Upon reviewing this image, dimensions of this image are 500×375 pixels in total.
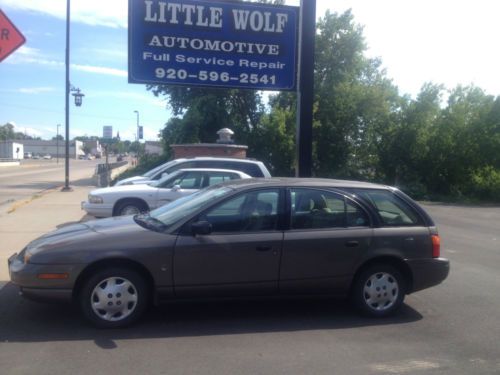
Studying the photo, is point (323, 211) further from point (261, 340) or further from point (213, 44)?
point (213, 44)

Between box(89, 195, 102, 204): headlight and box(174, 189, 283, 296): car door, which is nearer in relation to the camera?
box(174, 189, 283, 296): car door

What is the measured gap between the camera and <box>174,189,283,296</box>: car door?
5.45 meters

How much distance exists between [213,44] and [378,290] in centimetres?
591

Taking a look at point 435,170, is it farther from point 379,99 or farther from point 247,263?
point 247,263

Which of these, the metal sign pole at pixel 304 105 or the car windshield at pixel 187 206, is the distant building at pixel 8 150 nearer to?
the metal sign pole at pixel 304 105

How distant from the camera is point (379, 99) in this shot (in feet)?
Answer: 108

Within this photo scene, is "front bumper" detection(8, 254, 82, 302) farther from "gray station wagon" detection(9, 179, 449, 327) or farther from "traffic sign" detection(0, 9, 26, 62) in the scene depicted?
"traffic sign" detection(0, 9, 26, 62)

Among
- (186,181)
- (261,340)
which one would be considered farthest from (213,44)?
(261,340)

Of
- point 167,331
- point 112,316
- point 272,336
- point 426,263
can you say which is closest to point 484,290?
point 426,263

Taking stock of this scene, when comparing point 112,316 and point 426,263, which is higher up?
point 426,263

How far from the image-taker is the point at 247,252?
556 centimetres

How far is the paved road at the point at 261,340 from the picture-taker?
459 cm

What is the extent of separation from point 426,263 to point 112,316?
356 cm

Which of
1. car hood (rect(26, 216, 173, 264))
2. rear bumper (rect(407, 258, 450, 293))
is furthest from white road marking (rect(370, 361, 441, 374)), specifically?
car hood (rect(26, 216, 173, 264))
